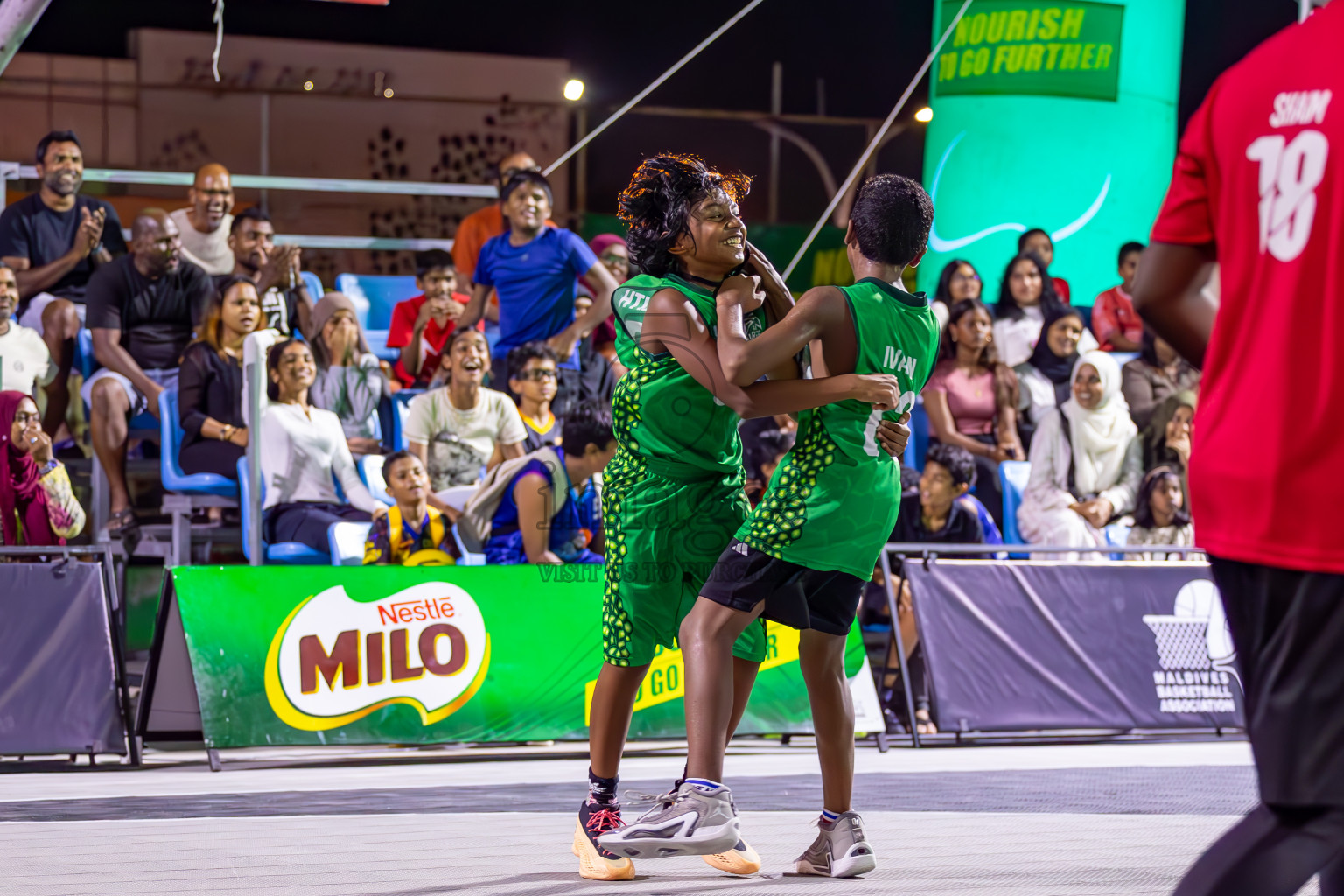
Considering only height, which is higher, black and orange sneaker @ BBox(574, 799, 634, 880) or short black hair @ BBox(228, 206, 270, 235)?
short black hair @ BBox(228, 206, 270, 235)

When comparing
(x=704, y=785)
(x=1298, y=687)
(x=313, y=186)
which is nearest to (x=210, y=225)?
(x=313, y=186)

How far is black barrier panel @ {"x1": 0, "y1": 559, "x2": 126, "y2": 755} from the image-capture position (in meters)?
6.00

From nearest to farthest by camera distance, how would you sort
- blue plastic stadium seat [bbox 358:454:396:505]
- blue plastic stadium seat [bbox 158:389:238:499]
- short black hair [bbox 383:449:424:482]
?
short black hair [bbox 383:449:424:482] → blue plastic stadium seat [bbox 158:389:238:499] → blue plastic stadium seat [bbox 358:454:396:505]

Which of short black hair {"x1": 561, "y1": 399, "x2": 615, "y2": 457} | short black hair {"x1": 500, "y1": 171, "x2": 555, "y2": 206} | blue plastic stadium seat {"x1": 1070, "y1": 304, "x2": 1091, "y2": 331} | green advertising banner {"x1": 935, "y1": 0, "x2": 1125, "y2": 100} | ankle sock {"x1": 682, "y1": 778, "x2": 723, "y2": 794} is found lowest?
ankle sock {"x1": 682, "y1": 778, "x2": 723, "y2": 794}

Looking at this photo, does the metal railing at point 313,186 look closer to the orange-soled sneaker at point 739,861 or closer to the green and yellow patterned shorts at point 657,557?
the green and yellow patterned shorts at point 657,557

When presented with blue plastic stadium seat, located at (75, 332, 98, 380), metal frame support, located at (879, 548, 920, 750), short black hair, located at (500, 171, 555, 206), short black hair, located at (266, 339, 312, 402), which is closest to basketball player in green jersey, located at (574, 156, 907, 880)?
metal frame support, located at (879, 548, 920, 750)

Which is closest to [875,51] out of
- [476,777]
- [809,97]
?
[809,97]

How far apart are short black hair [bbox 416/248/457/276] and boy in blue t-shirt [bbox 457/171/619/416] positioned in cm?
34

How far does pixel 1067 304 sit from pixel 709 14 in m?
6.73

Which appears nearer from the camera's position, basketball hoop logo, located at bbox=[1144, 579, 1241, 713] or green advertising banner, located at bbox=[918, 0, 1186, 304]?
basketball hoop logo, located at bbox=[1144, 579, 1241, 713]

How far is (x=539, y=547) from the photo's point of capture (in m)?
6.85

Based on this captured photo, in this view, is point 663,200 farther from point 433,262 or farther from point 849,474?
point 433,262

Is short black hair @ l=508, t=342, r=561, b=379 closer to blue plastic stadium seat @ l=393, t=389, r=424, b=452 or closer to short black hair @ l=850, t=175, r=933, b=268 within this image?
blue plastic stadium seat @ l=393, t=389, r=424, b=452

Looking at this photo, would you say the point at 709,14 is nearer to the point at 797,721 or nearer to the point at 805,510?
the point at 797,721
